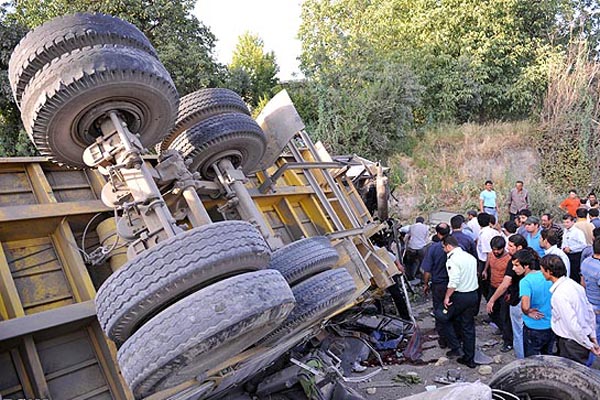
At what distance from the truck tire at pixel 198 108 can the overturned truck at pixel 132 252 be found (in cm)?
2

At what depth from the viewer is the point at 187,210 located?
3492mm

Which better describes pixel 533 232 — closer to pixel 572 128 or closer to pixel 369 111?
pixel 369 111

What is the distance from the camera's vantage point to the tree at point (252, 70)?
17922mm

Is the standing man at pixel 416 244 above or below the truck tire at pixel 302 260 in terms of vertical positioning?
below

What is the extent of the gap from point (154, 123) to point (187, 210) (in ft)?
A: 2.28

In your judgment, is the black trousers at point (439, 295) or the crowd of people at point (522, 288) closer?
the crowd of people at point (522, 288)

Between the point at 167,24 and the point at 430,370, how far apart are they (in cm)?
1354

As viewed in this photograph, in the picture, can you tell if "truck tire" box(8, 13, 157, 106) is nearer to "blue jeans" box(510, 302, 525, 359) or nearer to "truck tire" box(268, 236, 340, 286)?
"truck tire" box(268, 236, 340, 286)

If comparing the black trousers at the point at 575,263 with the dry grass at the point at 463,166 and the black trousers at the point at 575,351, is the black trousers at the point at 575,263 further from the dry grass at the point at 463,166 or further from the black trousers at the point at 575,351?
the dry grass at the point at 463,166

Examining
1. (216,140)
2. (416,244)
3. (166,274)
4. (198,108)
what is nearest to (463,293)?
(416,244)

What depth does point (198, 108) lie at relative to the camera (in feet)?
12.7

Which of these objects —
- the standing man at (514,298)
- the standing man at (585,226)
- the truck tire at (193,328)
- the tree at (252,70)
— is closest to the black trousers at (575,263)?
the standing man at (585,226)

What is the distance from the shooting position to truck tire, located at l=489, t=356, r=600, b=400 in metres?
3.07

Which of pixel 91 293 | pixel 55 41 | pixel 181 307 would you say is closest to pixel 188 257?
pixel 181 307
